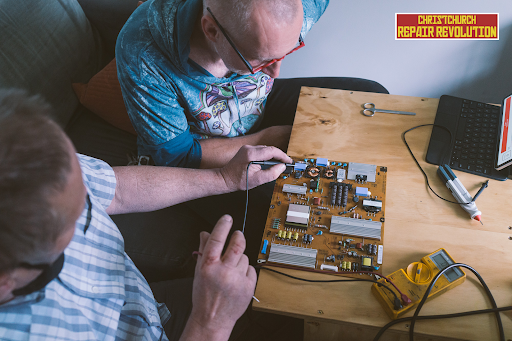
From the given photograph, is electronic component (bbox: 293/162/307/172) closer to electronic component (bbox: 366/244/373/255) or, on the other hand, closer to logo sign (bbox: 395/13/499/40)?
electronic component (bbox: 366/244/373/255)

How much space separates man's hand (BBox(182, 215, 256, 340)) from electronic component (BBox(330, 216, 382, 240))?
29 centimetres

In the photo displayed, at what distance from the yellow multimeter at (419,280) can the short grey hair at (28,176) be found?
720mm

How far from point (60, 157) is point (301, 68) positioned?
1.90 meters

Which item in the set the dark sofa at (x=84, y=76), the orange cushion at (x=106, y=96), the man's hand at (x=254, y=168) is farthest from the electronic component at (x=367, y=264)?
the orange cushion at (x=106, y=96)

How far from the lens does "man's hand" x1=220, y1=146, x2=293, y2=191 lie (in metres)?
1.05

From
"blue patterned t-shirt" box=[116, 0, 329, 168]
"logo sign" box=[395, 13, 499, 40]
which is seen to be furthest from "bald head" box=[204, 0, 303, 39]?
"logo sign" box=[395, 13, 499, 40]

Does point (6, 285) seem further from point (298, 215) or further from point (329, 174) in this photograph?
point (329, 174)

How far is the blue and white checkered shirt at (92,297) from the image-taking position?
611 mm

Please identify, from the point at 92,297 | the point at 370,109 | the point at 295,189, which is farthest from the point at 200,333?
the point at 370,109

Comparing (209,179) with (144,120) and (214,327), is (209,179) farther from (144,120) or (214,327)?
(214,327)

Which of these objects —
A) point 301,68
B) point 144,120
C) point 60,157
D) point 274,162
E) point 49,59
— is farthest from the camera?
point 301,68

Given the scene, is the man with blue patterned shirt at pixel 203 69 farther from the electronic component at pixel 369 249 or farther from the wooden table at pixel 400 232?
the electronic component at pixel 369 249

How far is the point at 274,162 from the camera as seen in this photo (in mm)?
1068

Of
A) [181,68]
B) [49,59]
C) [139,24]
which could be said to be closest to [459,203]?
[181,68]
